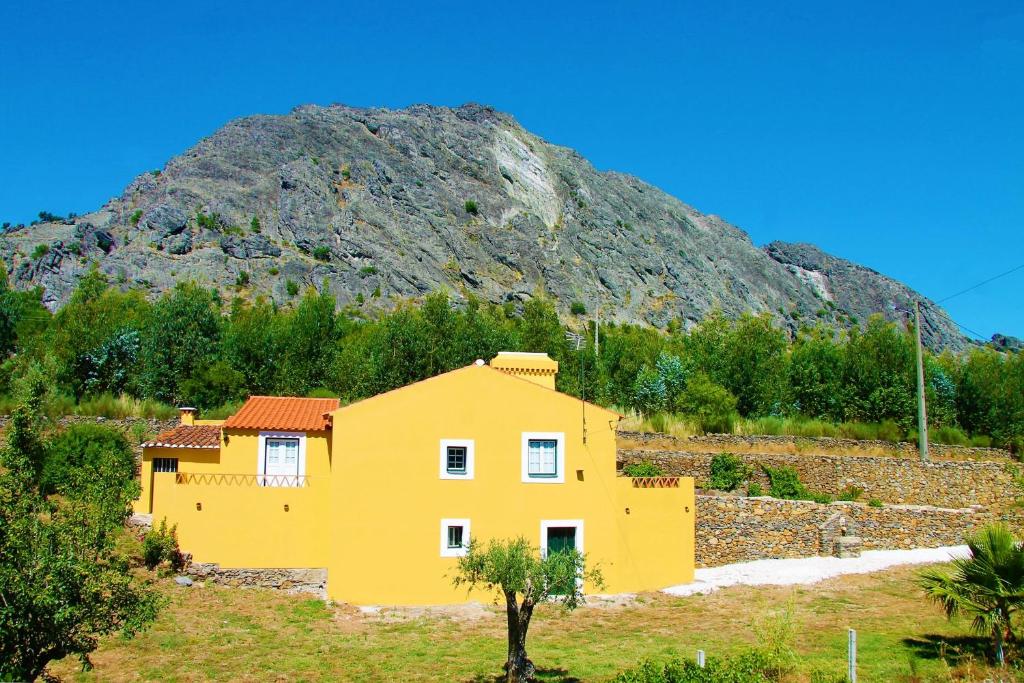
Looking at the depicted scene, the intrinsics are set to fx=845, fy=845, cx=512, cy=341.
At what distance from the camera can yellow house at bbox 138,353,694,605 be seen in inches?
922

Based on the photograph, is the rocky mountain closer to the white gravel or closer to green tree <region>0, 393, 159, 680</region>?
the white gravel

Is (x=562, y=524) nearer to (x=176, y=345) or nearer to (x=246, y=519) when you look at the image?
(x=246, y=519)

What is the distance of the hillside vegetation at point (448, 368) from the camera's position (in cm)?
4216

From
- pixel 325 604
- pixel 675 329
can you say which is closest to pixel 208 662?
pixel 325 604

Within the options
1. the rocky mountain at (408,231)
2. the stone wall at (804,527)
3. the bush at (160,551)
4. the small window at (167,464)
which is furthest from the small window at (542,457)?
the rocky mountain at (408,231)

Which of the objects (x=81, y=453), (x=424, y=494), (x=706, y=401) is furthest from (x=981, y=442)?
(x=81, y=453)

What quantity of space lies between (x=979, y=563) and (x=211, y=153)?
121 metres

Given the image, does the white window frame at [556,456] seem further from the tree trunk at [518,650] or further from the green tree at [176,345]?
the green tree at [176,345]

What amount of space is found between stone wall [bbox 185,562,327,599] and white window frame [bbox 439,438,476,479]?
4.39 metres

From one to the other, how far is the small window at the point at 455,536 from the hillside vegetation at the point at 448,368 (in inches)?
696

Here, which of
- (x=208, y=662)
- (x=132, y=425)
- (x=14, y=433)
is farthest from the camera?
(x=132, y=425)

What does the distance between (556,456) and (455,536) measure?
373 centimetres

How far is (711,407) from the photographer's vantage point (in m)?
45.4

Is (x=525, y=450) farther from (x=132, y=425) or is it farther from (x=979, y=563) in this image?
(x=132, y=425)
